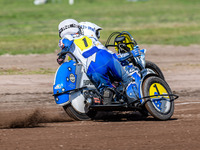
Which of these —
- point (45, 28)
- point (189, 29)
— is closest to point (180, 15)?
point (189, 29)

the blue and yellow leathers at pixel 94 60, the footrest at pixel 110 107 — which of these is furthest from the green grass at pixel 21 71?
the footrest at pixel 110 107

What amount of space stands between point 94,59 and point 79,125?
1179mm

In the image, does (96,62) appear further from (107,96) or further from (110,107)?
(110,107)

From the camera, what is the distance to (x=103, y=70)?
820 cm

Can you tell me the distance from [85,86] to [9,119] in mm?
1591

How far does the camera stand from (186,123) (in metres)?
7.79

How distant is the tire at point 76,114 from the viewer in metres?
8.45

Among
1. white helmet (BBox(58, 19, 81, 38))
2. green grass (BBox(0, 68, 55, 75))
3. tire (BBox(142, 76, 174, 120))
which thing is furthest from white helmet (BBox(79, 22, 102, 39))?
green grass (BBox(0, 68, 55, 75))

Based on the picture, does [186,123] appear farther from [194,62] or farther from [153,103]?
[194,62]

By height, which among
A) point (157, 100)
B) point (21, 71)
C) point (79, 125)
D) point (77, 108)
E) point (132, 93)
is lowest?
point (79, 125)

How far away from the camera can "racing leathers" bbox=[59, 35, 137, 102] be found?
8188 millimetres

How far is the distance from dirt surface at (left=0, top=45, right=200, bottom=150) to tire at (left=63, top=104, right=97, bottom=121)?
15 cm


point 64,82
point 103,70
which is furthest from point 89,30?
A: point 64,82

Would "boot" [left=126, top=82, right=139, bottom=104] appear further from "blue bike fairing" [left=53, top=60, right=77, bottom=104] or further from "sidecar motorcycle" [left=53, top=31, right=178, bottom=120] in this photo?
"blue bike fairing" [left=53, top=60, right=77, bottom=104]
